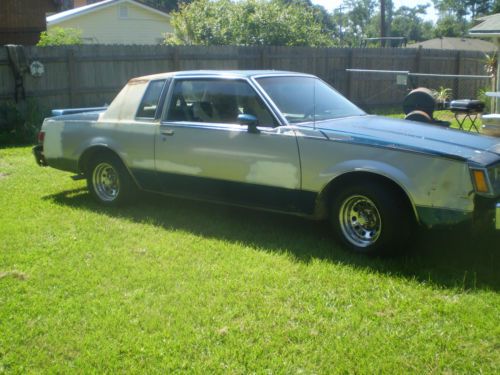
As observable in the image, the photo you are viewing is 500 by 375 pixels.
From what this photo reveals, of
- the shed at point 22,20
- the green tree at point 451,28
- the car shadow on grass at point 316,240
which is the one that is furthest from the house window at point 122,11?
the green tree at point 451,28

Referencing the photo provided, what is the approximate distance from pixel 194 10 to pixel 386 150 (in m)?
17.9

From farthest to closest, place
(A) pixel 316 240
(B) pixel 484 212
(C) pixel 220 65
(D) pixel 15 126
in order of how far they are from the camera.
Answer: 1. (C) pixel 220 65
2. (D) pixel 15 126
3. (A) pixel 316 240
4. (B) pixel 484 212

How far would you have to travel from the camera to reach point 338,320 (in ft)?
13.2

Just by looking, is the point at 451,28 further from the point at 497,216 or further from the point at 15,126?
the point at 497,216

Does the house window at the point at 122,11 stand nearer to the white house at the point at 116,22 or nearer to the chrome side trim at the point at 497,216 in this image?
the white house at the point at 116,22

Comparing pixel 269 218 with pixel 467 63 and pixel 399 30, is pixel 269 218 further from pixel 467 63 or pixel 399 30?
pixel 399 30

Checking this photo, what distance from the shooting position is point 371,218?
5.15m

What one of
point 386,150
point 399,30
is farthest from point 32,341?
point 399,30

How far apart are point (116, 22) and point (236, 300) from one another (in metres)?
32.8

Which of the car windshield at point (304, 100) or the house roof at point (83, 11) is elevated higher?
the house roof at point (83, 11)

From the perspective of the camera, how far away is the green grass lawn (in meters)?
3.59

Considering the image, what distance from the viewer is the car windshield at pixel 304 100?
584cm

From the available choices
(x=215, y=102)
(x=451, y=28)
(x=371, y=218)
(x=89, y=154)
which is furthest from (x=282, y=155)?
(x=451, y=28)

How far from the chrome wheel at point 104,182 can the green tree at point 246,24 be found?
13498 mm
